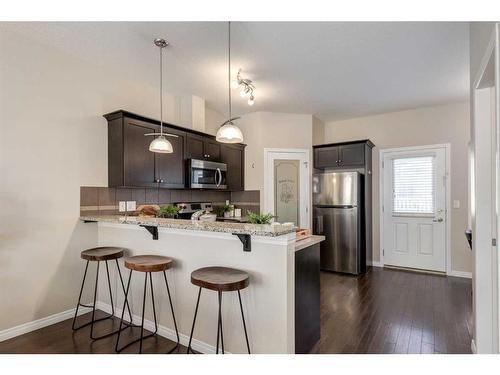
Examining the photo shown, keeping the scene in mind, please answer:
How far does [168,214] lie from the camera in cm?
327

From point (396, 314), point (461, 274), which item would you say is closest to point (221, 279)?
point (396, 314)

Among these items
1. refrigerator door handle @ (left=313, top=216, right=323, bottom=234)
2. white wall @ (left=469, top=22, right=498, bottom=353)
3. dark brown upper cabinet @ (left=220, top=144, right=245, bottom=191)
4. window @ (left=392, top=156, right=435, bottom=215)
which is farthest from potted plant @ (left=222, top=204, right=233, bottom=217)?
white wall @ (left=469, top=22, right=498, bottom=353)

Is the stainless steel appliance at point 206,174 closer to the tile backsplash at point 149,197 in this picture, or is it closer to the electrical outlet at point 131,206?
the tile backsplash at point 149,197

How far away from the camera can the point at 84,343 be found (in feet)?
7.64

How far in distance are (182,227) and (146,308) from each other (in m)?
1.00

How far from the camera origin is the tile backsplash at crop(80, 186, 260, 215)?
302cm

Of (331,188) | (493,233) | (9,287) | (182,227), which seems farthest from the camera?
(331,188)

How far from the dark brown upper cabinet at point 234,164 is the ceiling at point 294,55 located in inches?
33.6

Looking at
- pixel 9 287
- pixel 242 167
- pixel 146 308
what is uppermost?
pixel 242 167

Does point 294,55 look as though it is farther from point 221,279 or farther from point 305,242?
point 221,279

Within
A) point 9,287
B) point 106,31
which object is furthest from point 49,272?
point 106,31

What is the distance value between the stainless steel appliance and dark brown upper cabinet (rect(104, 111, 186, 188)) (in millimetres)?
393

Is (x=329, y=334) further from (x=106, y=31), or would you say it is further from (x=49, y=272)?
(x=106, y=31)

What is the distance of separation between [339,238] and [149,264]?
10.8 feet
